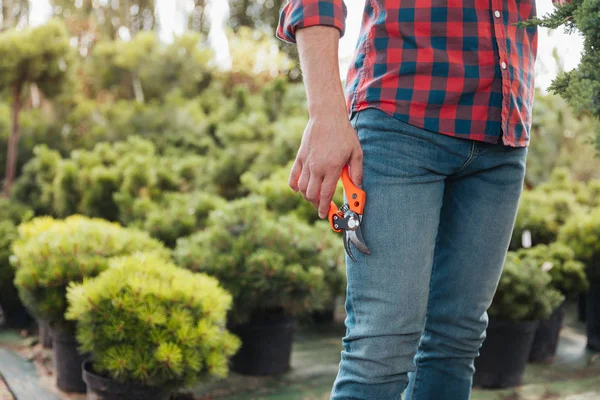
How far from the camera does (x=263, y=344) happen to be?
238cm

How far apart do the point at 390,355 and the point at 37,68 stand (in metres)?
3.14

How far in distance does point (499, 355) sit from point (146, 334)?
4.08ft

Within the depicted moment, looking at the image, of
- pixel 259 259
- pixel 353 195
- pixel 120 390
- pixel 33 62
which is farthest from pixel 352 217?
pixel 33 62

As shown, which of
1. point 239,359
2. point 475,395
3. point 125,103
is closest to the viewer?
point 475,395

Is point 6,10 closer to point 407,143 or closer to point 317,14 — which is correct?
point 317,14

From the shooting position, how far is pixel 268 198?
116 inches

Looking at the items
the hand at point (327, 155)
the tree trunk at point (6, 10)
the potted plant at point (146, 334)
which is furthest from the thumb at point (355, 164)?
the tree trunk at point (6, 10)

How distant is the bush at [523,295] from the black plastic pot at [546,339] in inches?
7.9

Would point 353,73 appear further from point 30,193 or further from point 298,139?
point 30,193

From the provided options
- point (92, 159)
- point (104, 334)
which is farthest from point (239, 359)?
point (92, 159)

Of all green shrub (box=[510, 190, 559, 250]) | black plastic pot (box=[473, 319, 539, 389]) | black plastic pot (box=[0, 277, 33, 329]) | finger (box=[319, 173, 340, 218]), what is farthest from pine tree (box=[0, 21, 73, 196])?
finger (box=[319, 173, 340, 218])

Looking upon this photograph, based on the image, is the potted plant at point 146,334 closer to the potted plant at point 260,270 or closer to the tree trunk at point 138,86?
the potted plant at point 260,270

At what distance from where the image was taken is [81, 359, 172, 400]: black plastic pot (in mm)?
1771

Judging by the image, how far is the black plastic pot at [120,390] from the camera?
1.77 metres
